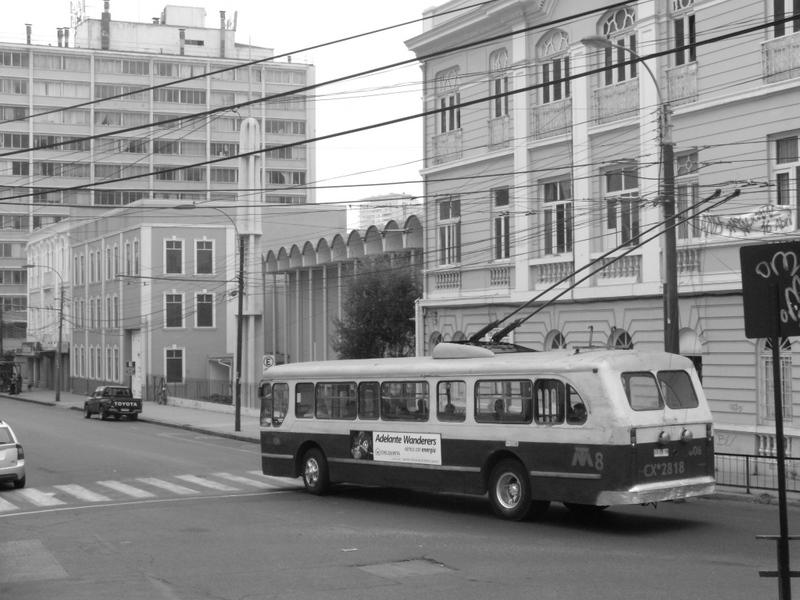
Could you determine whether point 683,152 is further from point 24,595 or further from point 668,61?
point 24,595

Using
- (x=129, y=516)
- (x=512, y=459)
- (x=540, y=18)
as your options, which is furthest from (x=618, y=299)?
(x=129, y=516)

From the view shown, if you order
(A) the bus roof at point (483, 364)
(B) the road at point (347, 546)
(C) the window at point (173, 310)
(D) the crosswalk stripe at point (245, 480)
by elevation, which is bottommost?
(D) the crosswalk stripe at point (245, 480)

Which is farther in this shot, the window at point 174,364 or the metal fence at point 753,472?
the window at point 174,364

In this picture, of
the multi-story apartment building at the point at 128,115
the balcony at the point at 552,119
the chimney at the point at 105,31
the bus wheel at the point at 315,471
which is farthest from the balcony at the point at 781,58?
the chimney at the point at 105,31

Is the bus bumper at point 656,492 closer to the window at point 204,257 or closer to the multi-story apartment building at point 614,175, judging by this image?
the multi-story apartment building at point 614,175

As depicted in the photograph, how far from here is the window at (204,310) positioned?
69938 mm

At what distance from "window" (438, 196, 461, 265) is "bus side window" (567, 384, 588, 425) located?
16.7 metres

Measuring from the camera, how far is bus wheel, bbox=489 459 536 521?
58.4ft

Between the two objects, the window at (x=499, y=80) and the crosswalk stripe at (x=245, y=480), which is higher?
the window at (x=499, y=80)

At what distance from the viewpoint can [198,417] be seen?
50.3m

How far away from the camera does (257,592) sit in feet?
41.0

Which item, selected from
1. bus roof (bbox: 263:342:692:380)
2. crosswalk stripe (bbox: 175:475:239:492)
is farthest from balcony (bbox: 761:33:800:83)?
crosswalk stripe (bbox: 175:475:239:492)

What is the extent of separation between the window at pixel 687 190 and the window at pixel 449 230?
8.76 m

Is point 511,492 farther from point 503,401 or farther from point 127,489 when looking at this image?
point 127,489
